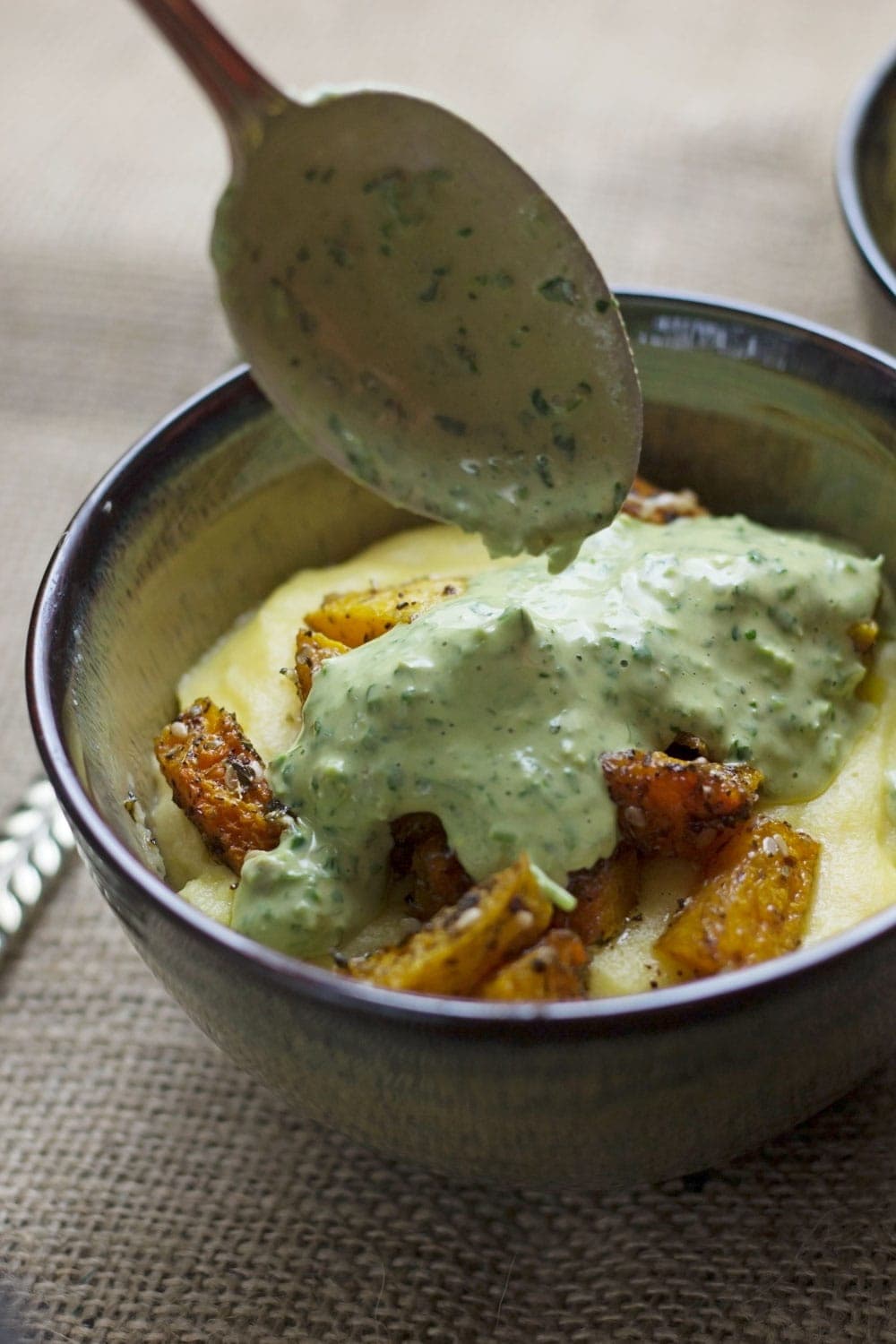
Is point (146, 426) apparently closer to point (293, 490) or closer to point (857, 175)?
point (293, 490)

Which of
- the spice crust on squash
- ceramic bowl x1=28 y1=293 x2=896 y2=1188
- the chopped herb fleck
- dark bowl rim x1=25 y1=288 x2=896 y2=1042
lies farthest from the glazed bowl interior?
the chopped herb fleck

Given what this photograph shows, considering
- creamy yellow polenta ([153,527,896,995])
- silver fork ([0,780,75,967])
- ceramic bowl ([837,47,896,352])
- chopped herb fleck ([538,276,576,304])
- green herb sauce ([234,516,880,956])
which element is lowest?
silver fork ([0,780,75,967])

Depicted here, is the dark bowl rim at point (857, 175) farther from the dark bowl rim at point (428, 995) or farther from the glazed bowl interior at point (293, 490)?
the dark bowl rim at point (428, 995)

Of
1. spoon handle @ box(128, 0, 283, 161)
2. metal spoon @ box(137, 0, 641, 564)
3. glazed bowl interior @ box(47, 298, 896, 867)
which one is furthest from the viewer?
glazed bowl interior @ box(47, 298, 896, 867)

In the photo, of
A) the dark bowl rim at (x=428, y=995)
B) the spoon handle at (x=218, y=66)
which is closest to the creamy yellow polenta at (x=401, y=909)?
the dark bowl rim at (x=428, y=995)

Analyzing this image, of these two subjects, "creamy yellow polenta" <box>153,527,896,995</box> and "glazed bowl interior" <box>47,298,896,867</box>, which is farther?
"glazed bowl interior" <box>47,298,896,867</box>

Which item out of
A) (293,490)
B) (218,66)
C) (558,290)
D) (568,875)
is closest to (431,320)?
(558,290)

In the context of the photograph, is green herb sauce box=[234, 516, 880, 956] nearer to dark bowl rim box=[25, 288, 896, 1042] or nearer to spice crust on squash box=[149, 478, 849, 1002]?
spice crust on squash box=[149, 478, 849, 1002]
